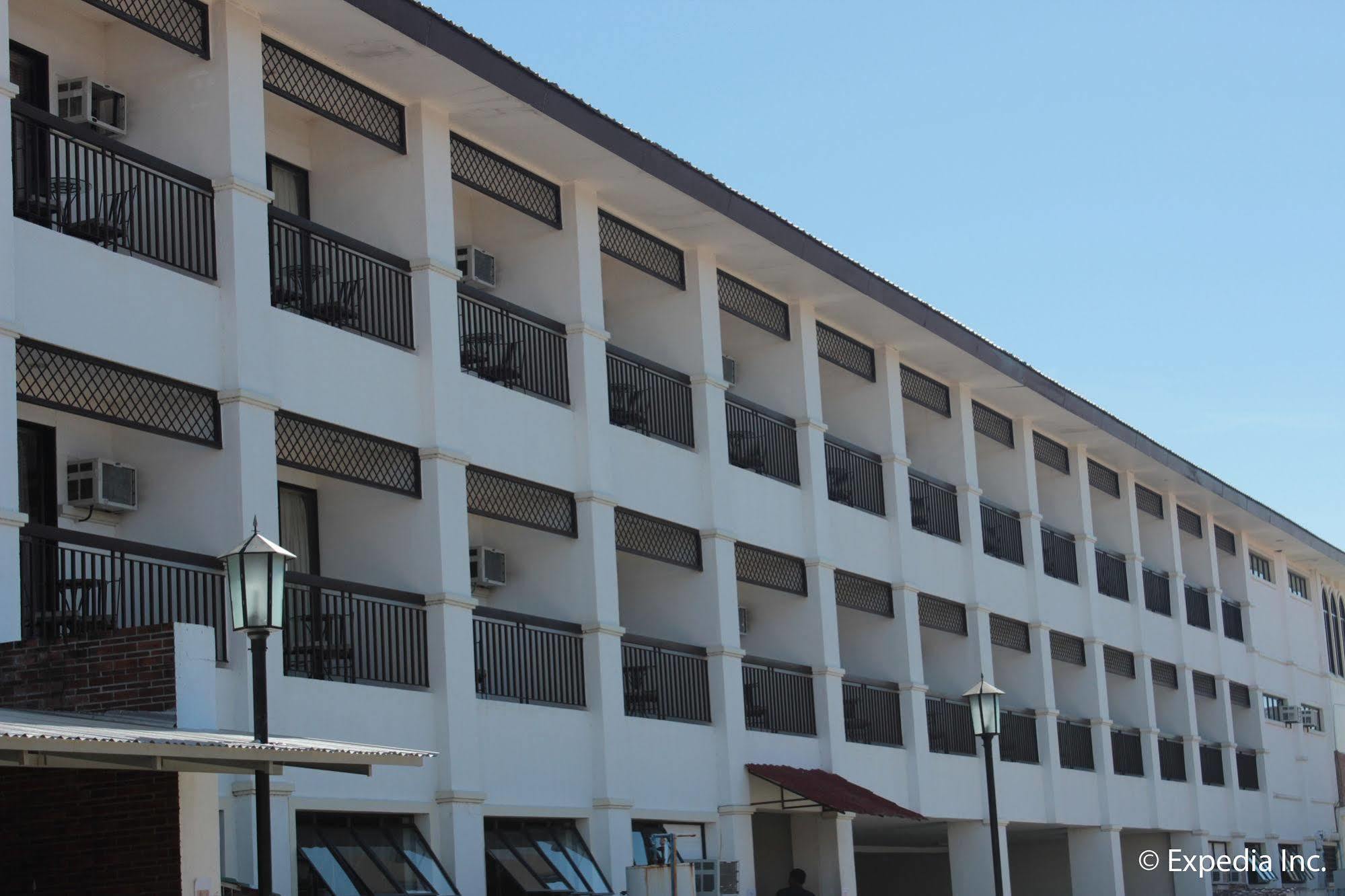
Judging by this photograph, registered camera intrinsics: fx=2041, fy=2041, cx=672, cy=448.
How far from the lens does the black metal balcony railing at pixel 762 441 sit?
2461 cm

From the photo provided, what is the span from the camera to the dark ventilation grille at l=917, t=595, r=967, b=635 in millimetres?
28453

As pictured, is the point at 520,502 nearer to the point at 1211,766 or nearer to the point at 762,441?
the point at 762,441

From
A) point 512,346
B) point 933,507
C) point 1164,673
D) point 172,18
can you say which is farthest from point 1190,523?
point 172,18

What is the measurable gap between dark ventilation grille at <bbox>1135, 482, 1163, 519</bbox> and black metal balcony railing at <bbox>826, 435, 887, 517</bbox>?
1050cm

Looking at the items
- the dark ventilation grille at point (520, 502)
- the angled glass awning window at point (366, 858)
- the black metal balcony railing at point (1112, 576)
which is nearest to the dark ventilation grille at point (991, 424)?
the black metal balcony railing at point (1112, 576)

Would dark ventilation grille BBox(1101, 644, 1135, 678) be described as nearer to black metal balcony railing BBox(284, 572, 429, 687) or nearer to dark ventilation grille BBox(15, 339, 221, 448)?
black metal balcony railing BBox(284, 572, 429, 687)

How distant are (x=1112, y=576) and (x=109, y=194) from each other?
73.0 feet

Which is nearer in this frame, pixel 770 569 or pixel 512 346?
pixel 512 346

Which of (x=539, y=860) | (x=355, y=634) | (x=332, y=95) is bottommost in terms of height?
(x=539, y=860)

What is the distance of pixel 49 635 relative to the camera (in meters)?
15.2

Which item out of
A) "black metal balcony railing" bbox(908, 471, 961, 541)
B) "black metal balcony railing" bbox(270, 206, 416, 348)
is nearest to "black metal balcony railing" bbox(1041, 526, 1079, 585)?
"black metal balcony railing" bbox(908, 471, 961, 541)

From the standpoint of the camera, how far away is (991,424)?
31.6 metres

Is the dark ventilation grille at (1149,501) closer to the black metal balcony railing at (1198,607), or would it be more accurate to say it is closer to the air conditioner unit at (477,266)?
the black metal balcony railing at (1198,607)

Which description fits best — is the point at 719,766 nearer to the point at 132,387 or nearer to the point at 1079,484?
the point at 132,387
